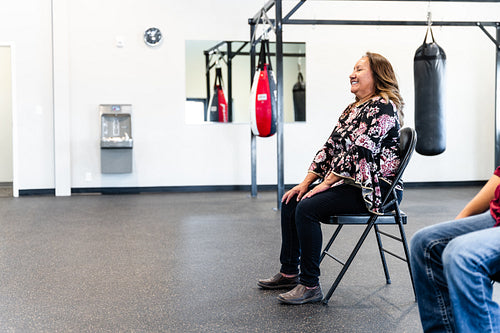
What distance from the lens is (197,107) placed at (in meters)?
7.48

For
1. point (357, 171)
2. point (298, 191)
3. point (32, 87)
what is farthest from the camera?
point (32, 87)

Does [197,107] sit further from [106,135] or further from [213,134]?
[106,135]

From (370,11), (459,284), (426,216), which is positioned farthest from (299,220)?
(370,11)

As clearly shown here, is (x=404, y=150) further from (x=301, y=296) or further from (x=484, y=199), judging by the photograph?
(x=301, y=296)

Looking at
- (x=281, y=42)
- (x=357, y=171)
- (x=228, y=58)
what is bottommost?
(x=357, y=171)

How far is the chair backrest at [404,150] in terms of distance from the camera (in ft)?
7.97

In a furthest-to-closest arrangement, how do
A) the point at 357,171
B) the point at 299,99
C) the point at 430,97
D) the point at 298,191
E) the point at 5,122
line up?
the point at 5,122 → the point at 299,99 → the point at 430,97 → the point at 298,191 → the point at 357,171

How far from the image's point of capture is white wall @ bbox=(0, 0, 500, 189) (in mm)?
7270

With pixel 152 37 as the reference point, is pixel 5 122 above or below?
below

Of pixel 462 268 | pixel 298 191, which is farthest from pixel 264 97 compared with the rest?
pixel 462 268

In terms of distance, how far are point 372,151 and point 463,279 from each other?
3.66 ft

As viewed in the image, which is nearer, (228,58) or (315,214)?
(315,214)

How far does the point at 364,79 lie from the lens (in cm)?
265

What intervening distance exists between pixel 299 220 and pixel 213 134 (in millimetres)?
5177
